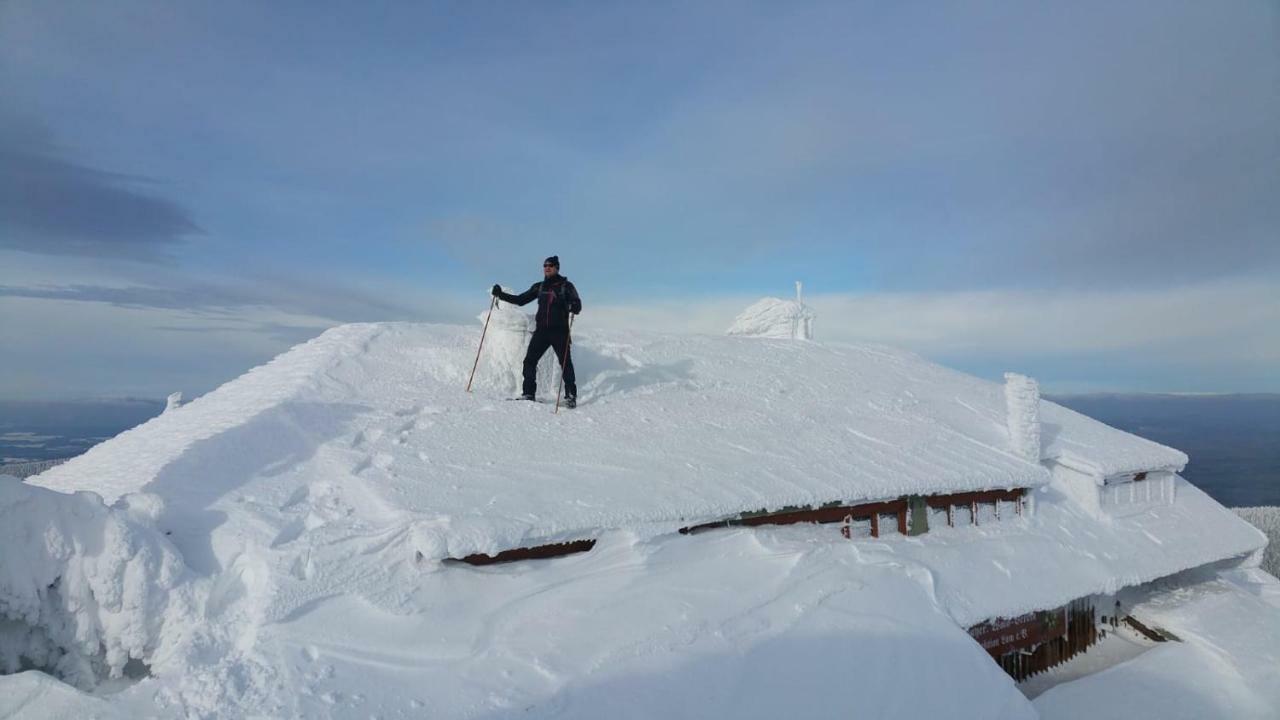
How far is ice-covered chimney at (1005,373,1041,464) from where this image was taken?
10.1m

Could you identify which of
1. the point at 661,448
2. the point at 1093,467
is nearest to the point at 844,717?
the point at 661,448

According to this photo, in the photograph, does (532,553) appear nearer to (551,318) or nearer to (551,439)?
(551,439)

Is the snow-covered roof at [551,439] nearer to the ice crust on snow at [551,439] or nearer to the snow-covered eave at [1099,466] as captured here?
the ice crust on snow at [551,439]

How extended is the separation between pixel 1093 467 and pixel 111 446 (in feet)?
48.2

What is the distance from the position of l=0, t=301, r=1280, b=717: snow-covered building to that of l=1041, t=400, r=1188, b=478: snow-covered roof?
0.08 m

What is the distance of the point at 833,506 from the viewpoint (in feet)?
25.2

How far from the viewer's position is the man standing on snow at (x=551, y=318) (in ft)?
28.8

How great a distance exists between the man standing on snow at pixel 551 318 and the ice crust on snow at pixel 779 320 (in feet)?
29.3

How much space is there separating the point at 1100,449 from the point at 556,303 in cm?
1021

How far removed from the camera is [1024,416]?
33.3ft

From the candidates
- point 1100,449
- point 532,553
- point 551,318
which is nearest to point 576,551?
point 532,553

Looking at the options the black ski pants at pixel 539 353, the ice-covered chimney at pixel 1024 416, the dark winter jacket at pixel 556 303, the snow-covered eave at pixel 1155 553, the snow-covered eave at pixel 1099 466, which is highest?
the dark winter jacket at pixel 556 303

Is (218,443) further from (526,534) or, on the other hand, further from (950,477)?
(950,477)

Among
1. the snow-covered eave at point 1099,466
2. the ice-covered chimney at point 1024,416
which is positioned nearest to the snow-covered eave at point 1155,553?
the snow-covered eave at point 1099,466
